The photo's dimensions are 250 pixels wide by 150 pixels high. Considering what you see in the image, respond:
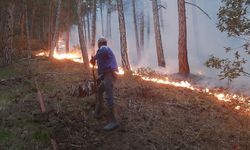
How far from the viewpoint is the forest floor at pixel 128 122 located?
9.23 m

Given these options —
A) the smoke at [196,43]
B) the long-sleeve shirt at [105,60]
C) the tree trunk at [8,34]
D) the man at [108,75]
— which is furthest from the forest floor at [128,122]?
the smoke at [196,43]

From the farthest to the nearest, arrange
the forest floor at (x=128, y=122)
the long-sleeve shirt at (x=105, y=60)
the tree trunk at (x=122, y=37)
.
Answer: the tree trunk at (x=122, y=37)
the long-sleeve shirt at (x=105, y=60)
the forest floor at (x=128, y=122)

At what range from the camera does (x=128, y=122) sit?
10438 millimetres

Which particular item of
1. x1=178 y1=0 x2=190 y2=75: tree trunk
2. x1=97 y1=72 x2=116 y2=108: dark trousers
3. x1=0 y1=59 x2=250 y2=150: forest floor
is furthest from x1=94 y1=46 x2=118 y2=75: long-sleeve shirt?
x1=178 y1=0 x2=190 y2=75: tree trunk

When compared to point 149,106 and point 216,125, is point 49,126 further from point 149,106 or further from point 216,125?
point 216,125

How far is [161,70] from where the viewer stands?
2361cm

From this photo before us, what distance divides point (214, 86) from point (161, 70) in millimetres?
6055

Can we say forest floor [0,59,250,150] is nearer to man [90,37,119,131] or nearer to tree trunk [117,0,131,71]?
man [90,37,119,131]

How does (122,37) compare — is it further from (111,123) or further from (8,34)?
(111,123)

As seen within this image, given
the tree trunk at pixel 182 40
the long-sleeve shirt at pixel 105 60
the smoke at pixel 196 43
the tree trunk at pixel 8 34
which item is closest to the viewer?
the long-sleeve shirt at pixel 105 60

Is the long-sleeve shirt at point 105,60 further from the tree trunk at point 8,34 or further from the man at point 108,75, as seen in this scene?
the tree trunk at point 8,34

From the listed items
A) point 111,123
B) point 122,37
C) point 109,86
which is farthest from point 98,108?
point 122,37

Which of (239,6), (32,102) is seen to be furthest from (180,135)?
(32,102)

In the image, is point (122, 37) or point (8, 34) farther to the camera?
point (8, 34)
